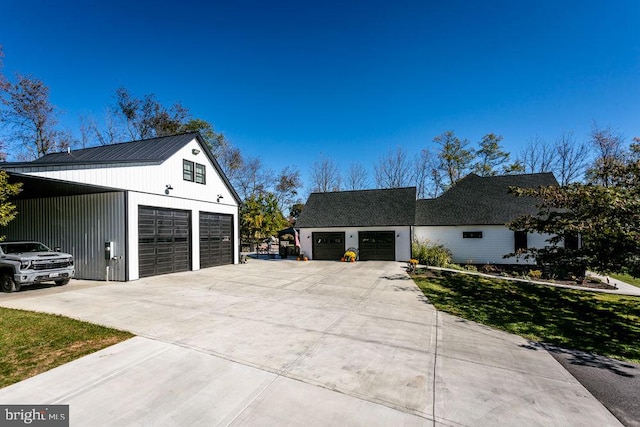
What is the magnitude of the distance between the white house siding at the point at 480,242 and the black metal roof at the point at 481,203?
507mm

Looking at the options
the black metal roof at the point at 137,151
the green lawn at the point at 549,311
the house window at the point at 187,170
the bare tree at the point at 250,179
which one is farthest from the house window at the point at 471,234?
the bare tree at the point at 250,179

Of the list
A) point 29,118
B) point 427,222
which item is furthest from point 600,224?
point 29,118

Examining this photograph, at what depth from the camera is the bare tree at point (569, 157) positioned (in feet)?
94.8

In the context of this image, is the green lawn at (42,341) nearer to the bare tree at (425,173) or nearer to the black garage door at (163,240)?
the black garage door at (163,240)

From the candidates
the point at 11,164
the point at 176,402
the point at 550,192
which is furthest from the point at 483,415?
the point at 11,164

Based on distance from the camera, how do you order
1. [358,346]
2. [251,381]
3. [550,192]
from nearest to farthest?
[251,381]
[358,346]
[550,192]

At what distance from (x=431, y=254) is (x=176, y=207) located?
50.0 ft

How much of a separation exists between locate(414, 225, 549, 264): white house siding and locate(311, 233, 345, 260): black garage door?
6.33 meters

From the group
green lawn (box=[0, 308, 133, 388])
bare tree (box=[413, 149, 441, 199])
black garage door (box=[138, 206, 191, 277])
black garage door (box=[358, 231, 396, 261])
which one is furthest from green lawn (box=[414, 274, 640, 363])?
bare tree (box=[413, 149, 441, 199])

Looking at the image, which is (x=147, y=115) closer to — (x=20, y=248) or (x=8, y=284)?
(x=20, y=248)

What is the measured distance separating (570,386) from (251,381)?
4.39 metres

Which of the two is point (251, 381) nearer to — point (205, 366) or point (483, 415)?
point (205, 366)

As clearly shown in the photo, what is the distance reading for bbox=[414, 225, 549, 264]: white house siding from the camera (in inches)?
755

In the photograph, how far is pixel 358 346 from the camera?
508 centimetres
